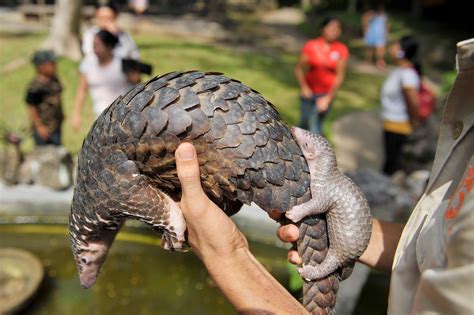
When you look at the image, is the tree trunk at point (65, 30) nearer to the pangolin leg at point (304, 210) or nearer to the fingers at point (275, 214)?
the fingers at point (275, 214)

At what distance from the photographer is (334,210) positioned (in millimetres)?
1588

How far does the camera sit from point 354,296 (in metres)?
3.23

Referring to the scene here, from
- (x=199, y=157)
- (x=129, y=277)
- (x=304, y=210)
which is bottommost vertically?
(x=129, y=277)

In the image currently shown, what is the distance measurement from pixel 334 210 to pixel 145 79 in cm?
697

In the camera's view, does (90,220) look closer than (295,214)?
No

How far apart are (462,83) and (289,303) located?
82cm

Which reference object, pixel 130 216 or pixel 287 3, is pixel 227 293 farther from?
pixel 287 3

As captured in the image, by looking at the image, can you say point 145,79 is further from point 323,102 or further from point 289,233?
point 289,233

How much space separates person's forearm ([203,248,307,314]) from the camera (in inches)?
56.7

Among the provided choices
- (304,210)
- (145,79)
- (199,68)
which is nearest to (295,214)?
(304,210)

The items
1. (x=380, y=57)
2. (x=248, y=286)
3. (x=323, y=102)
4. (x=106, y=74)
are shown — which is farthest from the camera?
(x=380, y=57)

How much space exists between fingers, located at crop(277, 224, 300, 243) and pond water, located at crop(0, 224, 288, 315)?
6.94 feet

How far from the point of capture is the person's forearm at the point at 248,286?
4.73 feet

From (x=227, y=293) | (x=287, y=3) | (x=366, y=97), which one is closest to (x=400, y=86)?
(x=227, y=293)
